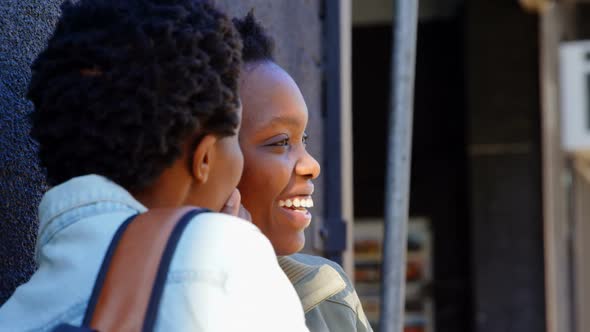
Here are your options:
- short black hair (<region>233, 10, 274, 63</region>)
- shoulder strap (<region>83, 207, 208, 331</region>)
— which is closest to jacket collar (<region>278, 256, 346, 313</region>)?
short black hair (<region>233, 10, 274, 63</region>)

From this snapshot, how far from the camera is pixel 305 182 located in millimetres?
2113

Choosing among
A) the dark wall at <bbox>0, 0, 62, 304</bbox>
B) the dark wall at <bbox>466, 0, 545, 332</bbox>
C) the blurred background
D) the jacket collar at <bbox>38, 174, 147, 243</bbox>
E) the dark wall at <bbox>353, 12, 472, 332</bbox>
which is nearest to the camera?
the jacket collar at <bbox>38, 174, 147, 243</bbox>

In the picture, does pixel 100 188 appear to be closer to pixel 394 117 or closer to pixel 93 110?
pixel 93 110

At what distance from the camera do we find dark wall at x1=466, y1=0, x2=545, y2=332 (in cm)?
894

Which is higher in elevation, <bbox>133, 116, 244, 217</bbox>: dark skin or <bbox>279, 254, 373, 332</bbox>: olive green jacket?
<bbox>133, 116, 244, 217</bbox>: dark skin

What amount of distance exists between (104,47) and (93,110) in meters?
0.10

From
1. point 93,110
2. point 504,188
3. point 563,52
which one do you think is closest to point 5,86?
point 93,110

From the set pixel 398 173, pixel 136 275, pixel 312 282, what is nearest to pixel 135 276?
pixel 136 275

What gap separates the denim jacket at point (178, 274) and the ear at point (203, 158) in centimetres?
12

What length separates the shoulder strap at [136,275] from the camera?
1255mm

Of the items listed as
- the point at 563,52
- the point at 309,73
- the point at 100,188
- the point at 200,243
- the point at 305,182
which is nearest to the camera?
the point at 200,243

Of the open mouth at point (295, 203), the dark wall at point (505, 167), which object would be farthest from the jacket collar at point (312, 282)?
the dark wall at point (505, 167)

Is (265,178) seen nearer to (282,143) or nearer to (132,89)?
(282,143)

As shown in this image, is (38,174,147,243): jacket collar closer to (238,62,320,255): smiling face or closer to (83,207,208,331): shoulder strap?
(83,207,208,331): shoulder strap
